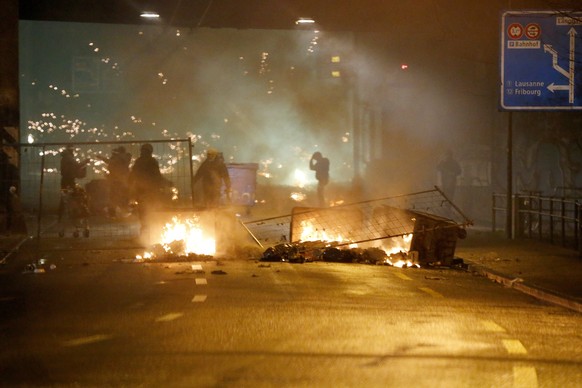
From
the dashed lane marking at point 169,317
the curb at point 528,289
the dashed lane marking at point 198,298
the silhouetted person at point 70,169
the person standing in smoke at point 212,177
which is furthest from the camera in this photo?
the silhouetted person at point 70,169

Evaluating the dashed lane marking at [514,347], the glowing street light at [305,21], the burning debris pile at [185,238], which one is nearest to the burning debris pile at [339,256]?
the burning debris pile at [185,238]

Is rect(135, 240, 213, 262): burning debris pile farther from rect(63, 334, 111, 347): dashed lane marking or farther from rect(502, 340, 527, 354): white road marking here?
rect(502, 340, 527, 354): white road marking

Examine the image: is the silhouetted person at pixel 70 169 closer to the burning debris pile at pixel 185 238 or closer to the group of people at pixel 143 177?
the group of people at pixel 143 177

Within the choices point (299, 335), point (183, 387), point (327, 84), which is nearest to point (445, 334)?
point (299, 335)

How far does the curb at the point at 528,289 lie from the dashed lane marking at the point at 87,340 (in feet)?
19.3

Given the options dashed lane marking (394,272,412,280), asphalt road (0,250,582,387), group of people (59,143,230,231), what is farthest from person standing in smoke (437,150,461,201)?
asphalt road (0,250,582,387)

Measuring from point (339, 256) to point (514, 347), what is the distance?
7.54 metres

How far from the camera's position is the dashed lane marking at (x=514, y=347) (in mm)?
8328

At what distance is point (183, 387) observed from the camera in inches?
270

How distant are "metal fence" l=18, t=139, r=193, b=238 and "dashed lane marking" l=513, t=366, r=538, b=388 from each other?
12.0m

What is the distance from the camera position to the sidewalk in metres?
12.4

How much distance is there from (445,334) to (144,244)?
10.1m

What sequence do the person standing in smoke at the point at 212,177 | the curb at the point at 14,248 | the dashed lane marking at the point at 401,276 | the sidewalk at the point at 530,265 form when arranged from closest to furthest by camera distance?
the sidewalk at the point at 530,265, the dashed lane marking at the point at 401,276, the curb at the point at 14,248, the person standing in smoke at the point at 212,177

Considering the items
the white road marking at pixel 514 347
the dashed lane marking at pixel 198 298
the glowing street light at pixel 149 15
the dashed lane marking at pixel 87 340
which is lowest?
the white road marking at pixel 514 347
